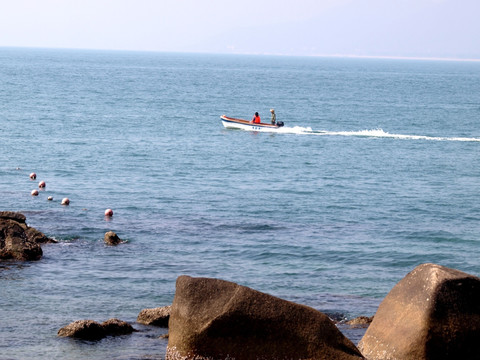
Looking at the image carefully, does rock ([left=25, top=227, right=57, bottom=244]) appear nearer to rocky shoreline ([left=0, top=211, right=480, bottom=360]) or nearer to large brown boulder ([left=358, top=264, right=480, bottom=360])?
rocky shoreline ([left=0, top=211, right=480, bottom=360])

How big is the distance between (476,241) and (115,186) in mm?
23196

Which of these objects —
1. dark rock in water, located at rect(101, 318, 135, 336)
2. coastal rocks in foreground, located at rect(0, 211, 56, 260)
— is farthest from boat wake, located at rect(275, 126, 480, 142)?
dark rock in water, located at rect(101, 318, 135, 336)

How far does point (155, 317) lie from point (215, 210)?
19.7 m

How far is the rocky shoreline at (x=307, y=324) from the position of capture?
17547 millimetres

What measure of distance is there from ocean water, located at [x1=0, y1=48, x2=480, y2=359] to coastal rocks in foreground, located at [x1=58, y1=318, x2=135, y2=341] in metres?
0.34

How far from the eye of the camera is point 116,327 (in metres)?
22.2

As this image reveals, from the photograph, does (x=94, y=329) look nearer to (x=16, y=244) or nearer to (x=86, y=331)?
(x=86, y=331)

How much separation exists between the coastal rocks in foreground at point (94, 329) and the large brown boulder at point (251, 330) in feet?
15.9

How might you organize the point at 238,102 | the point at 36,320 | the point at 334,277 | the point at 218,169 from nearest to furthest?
the point at 36,320 < the point at 334,277 < the point at 218,169 < the point at 238,102

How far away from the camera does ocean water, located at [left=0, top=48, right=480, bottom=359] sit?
2705 centimetres

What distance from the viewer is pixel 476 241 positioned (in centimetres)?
3769

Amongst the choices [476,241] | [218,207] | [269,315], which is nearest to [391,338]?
[269,315]

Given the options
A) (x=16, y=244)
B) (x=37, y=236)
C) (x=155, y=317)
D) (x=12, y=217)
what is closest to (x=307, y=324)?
(x=155, y=317)

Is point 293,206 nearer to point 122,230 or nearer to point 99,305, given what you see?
point 122,230
